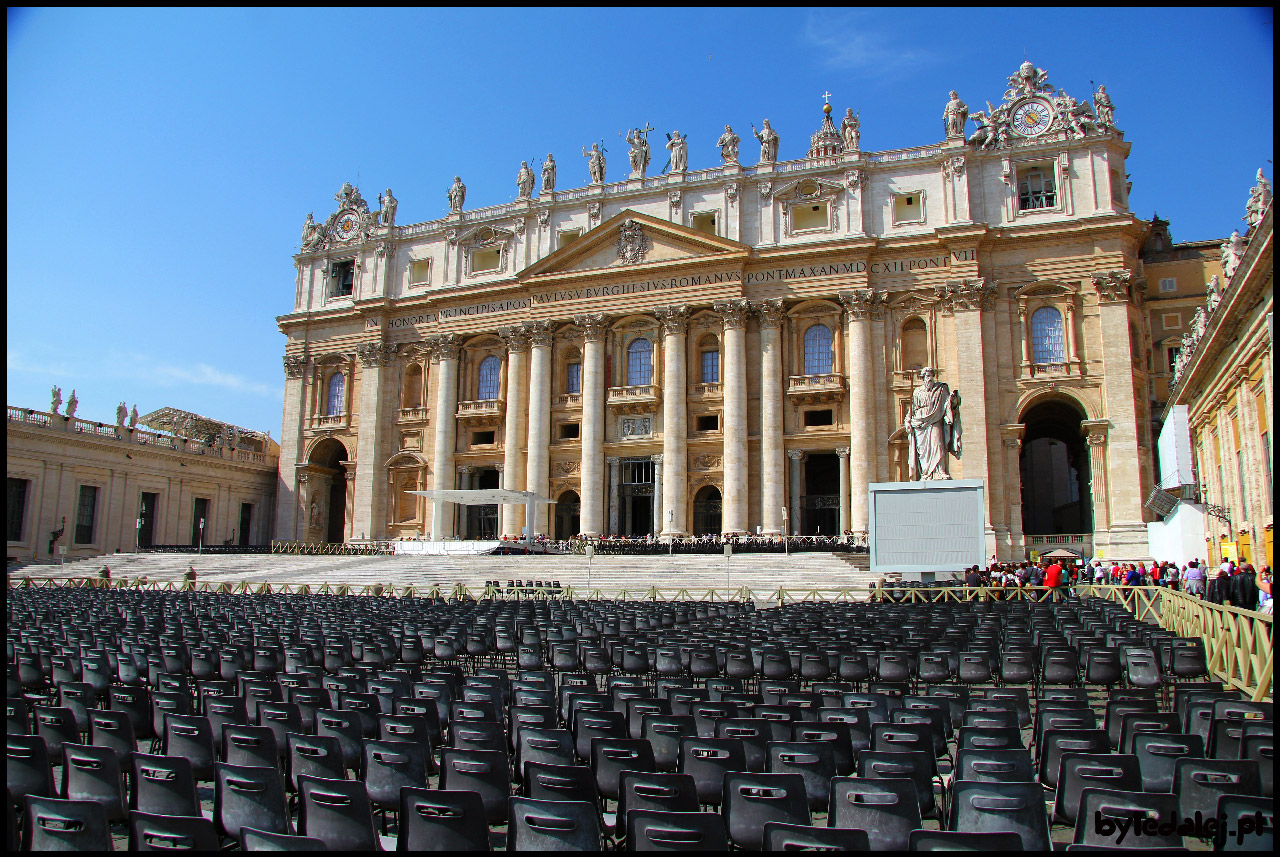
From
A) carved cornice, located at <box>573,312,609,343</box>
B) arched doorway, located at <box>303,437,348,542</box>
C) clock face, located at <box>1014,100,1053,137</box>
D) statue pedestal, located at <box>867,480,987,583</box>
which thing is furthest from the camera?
arched doorway, located at <box>303,437,348,542</box>

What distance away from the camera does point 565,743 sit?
616 cm

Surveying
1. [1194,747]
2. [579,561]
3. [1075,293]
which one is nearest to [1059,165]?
[1075,293]

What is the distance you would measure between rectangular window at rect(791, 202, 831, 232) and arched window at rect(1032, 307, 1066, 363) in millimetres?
11395

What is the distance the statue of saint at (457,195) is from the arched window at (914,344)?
27593 millimetres

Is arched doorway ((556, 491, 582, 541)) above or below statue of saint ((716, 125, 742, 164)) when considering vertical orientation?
below

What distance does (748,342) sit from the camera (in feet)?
145

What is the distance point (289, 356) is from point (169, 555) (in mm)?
15932

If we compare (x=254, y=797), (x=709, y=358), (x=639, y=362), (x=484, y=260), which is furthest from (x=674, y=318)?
(x=254, y=797)

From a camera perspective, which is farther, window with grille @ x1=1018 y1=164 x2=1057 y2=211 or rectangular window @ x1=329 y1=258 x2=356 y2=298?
rectangular window @ x1=329 y1=258 x2=356 y2=298

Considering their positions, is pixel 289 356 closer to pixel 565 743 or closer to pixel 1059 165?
pixel 1059 165

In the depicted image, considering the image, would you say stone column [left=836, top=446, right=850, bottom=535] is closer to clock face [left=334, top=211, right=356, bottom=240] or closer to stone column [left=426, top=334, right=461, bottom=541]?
stone column [left=426, top=334, right=461, bottom=541]

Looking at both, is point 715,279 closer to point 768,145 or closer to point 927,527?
point 768,145

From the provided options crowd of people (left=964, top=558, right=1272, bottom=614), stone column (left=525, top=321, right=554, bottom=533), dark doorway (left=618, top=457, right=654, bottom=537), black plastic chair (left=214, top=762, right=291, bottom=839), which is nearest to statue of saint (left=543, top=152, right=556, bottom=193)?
stone column (left=525, top=321, right=554, bottom=533)

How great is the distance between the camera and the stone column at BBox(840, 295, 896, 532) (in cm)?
4066
